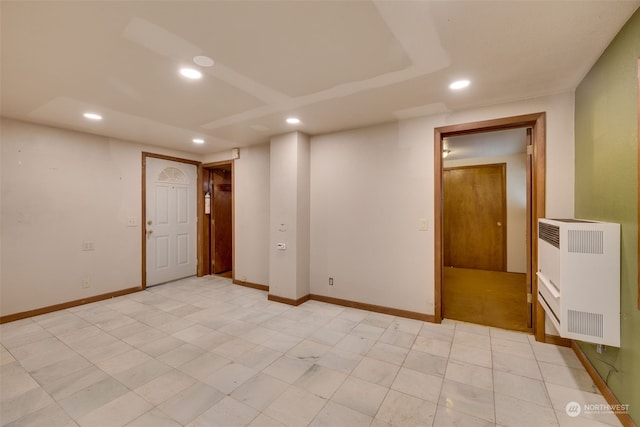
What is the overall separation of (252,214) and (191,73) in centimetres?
275

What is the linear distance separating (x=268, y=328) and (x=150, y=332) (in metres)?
1.26

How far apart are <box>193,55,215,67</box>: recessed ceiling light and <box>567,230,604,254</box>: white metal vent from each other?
283cm

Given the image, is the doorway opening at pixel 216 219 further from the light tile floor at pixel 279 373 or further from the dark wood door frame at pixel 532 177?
the dark wood door frame at pixel 532 177

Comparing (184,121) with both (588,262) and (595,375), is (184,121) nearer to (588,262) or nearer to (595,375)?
(588,262)

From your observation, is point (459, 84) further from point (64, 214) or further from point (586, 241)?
point (64, 214)

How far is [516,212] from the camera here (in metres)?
5.44

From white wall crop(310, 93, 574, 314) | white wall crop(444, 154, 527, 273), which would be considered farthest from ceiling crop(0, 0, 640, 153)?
white wall crop(444, 154, 527, 273)

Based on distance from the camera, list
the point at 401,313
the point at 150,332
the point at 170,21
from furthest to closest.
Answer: the point at 401,313 < the point at 150,332 < the point at 170,21

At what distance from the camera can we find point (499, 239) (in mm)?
5602

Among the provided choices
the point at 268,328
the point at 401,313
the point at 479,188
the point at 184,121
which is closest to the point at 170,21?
the point at 184,121

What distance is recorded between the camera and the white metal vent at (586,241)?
5.96ft

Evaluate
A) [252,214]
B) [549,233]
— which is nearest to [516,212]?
[549,233]

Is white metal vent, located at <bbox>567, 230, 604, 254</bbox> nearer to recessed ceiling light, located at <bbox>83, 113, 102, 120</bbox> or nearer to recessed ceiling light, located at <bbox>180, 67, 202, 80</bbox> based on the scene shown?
recessed ceiling light, located at <bbox>180, 67, 202, 80</bbox>

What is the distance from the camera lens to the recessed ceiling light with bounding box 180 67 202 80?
2.13 meters
